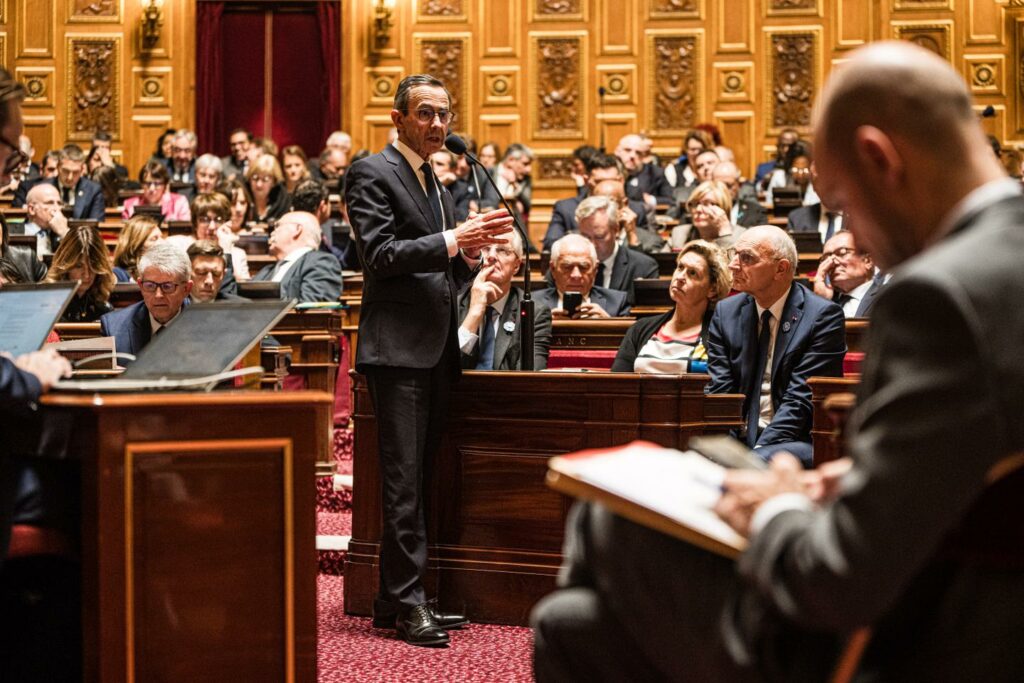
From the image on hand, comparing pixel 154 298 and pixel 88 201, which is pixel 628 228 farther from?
pixel 88 201

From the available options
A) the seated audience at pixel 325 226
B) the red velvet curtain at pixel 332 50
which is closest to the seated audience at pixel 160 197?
the seated audience at pixel 325 226

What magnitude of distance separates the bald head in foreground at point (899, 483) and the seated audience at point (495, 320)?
278 centimetres

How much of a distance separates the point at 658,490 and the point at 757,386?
8.52ft

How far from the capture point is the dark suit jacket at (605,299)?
17.1 ft

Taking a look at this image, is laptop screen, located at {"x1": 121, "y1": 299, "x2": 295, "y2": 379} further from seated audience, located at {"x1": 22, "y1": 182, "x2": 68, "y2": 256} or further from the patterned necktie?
seated audience, located at {"x1": 22, "y1": 182, "x2": 68, "y2": 256}

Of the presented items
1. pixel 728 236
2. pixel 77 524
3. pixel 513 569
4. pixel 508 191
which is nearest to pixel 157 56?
pixel 508 191

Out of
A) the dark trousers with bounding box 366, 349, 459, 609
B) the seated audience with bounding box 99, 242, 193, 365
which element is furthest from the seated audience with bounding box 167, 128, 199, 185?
the dark trousers with bounding box 366, 349, 459, 609

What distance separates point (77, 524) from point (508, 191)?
24.2 feet

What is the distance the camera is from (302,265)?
6.25 metres

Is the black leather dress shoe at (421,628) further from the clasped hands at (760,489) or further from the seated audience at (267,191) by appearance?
the seated audience at (267,191)

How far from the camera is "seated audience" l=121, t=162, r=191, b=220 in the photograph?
9.02 meters

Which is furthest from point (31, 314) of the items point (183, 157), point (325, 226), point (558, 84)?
point (558, 84)

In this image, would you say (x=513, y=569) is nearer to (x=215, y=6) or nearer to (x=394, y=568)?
(x=394, y=568)

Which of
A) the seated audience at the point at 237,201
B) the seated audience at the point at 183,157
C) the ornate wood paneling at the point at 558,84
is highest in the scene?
the ornate wood paneling at the point at 558,84
